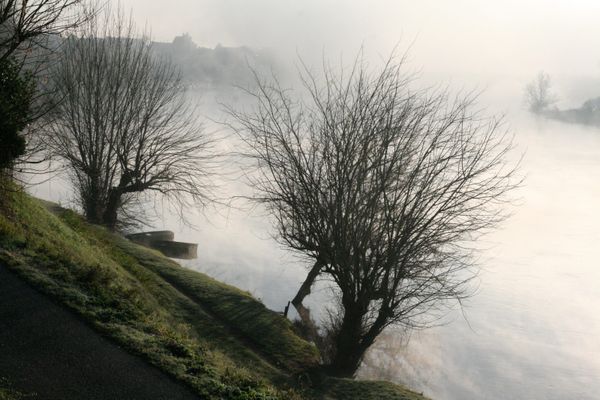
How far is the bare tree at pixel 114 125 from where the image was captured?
33.2 m

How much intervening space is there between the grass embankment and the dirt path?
38 cm

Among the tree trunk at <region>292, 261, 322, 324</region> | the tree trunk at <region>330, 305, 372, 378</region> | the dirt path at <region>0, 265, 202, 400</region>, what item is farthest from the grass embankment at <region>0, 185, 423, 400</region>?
the tree trunk at <region>292, 261, 322, 324</region>

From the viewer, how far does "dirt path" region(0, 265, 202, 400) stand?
877 centimetres

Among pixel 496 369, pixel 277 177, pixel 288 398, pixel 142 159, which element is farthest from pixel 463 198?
pixel 496 369

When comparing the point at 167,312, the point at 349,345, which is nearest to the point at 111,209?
the point at 167,312

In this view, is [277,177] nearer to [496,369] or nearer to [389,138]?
[389,138]

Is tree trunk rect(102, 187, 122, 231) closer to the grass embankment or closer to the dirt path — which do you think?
the grass embankment

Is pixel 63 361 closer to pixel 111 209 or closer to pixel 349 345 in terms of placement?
pixel 349 345

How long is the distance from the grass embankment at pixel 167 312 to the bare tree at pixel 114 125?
7285 millimetres

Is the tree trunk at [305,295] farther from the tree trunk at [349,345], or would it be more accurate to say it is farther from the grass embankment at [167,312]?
the tree trunk at [349,345]

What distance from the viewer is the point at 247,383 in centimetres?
1122

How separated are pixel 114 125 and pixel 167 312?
58.4 feet

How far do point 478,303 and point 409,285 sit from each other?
280ft

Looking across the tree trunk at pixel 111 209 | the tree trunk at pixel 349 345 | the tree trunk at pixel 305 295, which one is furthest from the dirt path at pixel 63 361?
the tree trunk at pixel 111 209
